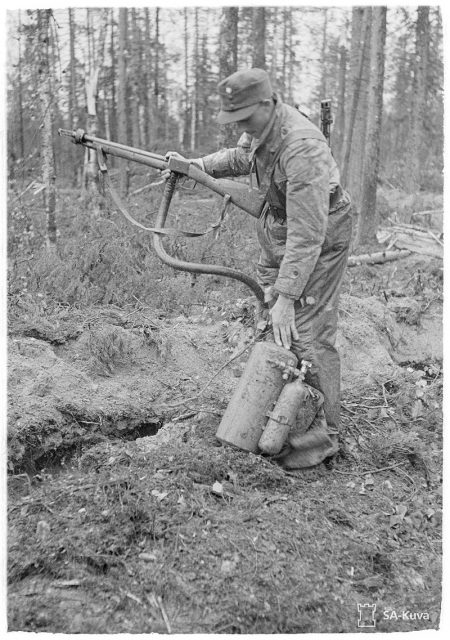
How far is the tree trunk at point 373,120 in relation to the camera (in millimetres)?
11195

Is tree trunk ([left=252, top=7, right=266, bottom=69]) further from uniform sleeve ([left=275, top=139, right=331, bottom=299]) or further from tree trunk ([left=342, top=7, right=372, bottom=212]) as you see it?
uniform sleeve ([left=275, top=139, right=331, bottom=299])

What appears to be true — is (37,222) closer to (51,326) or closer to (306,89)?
(51,326)

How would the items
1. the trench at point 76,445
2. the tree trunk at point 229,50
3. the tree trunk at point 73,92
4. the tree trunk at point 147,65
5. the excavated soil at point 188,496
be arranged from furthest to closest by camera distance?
the tree trunk at point 147,65
the tree trunk at point 73,92
the tree trunk at point 229,50
the trench at point 76,445
the excavated soil at point 188,496

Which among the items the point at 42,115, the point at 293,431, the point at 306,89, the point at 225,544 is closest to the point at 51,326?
the point at 293,431

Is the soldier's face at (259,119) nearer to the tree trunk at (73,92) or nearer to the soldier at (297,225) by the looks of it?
the soldier at (297,225)

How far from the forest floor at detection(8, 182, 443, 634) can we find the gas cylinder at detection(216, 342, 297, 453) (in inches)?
5.9

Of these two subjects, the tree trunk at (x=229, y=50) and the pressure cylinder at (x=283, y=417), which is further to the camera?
the tree trunk at (x=229, y=50)

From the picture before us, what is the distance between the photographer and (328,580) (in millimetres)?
3211

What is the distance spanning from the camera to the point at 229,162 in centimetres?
436

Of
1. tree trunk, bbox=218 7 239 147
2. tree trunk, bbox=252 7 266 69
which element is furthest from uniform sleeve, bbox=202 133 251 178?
tree trunk, bbox=252 7 266 69

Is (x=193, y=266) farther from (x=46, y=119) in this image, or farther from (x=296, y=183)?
(x=46, y=119)

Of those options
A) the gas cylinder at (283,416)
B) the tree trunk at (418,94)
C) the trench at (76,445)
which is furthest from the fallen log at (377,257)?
the tree trunk at (418,94)

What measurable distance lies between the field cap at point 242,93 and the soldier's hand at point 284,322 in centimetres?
106

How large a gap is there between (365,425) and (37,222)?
6.80m
